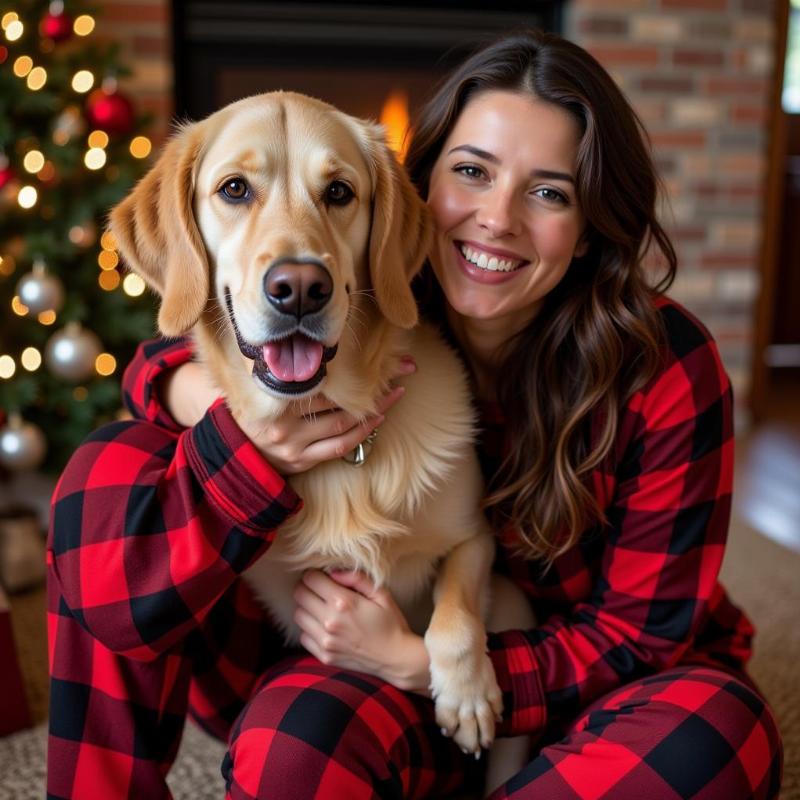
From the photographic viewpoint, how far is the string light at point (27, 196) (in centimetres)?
253

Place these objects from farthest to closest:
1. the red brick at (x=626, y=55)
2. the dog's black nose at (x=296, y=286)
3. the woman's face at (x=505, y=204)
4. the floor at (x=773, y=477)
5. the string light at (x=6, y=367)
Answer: the red brick at (x=626, y=55)
the floor at (x=773, y=477)
the string light at (x=6, y=367)
the woman's face at (x=505, y=204)
the dog's black nose at (x=296, y=286)

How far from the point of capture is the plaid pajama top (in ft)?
4.02

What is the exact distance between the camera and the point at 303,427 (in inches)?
52.2

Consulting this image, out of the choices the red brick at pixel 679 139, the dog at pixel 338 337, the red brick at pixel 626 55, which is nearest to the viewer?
the dog at pixel 338 337

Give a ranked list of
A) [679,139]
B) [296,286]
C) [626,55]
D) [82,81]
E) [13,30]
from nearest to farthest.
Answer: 1. [296,286]
2. [13,30]
3. [82,81]
4. [626,55]
5. [679,139]

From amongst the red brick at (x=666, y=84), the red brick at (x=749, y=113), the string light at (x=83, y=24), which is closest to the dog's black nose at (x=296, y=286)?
the string light at (x=83, y=24)

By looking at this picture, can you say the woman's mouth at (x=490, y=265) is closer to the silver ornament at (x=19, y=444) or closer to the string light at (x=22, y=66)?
the silver ornament at (x=19, y=444)

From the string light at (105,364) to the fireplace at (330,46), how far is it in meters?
1.17

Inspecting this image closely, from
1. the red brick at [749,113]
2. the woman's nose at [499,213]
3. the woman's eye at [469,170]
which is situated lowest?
the woman's nose at [499,213]

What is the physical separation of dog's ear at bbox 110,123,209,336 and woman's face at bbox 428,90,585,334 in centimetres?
39

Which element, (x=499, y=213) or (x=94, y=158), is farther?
(x=94, y=158)

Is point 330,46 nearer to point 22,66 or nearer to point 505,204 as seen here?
point 22,66

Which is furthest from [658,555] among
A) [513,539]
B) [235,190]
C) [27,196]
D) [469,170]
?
[27,196]

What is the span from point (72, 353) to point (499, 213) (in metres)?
1.63
